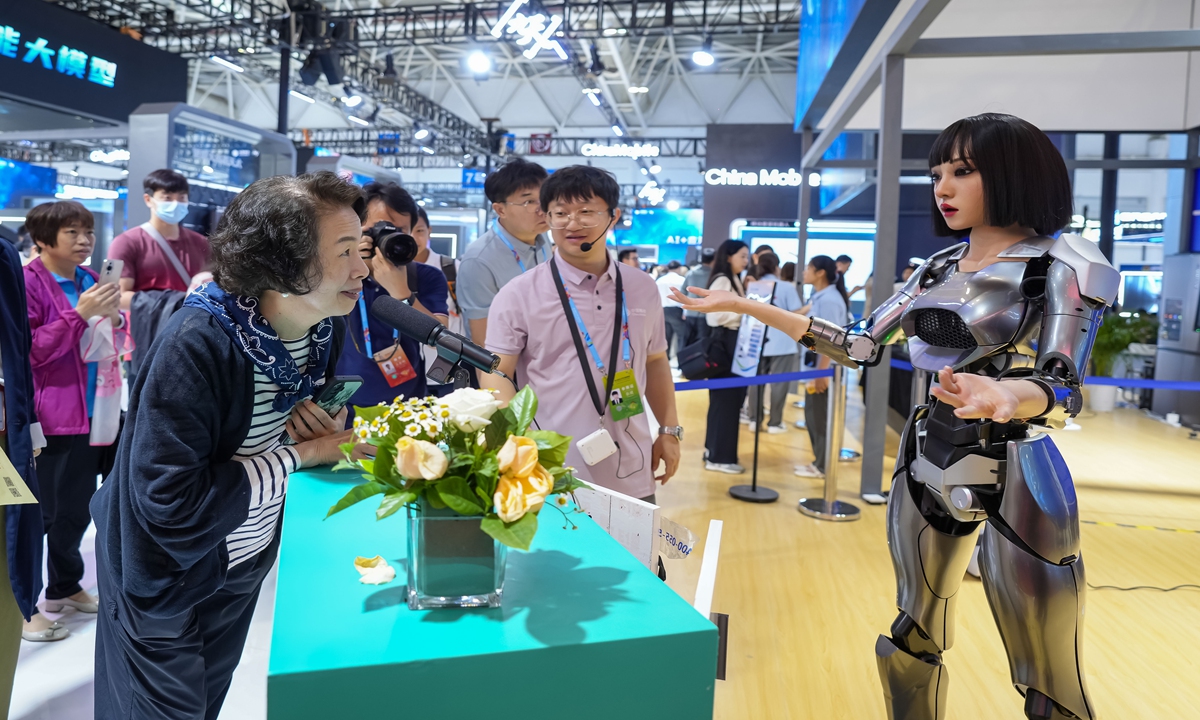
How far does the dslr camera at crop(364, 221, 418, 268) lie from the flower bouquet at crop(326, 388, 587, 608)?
1.29 m

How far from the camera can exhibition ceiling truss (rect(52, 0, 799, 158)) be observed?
13617 mm

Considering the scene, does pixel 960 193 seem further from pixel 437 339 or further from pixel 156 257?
pixel 156 257

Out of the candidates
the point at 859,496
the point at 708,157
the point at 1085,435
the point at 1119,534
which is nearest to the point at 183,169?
the point at 859,496

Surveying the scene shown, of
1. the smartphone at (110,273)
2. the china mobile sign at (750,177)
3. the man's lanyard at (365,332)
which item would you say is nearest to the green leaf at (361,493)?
the man's lanyard at (365,332)

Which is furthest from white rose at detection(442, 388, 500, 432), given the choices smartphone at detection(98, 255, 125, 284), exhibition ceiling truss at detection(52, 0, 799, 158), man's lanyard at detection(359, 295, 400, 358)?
exhibition ceiling truss at detection(52, 0, 799, 158)

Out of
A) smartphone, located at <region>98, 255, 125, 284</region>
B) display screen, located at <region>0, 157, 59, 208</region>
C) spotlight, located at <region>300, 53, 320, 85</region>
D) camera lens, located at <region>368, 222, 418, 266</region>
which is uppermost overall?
spotlight, located at <region>300, 53, 320, 85</region>

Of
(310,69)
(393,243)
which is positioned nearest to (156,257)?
(393,243)

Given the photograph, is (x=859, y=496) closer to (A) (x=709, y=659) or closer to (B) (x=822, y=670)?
(B) (x=822, y=670)

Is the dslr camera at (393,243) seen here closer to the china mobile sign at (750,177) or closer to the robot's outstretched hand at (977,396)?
the robot's outstretched hand at (977,396)

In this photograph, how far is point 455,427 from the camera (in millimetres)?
940

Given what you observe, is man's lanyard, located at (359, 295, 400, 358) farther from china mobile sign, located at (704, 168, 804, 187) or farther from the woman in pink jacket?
china mobile sign, located at (704, 168, 804, 187)

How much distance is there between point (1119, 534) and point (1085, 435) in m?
3.27

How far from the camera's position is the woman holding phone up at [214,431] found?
1232 mm

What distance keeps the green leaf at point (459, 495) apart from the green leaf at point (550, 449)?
0.11 meters
